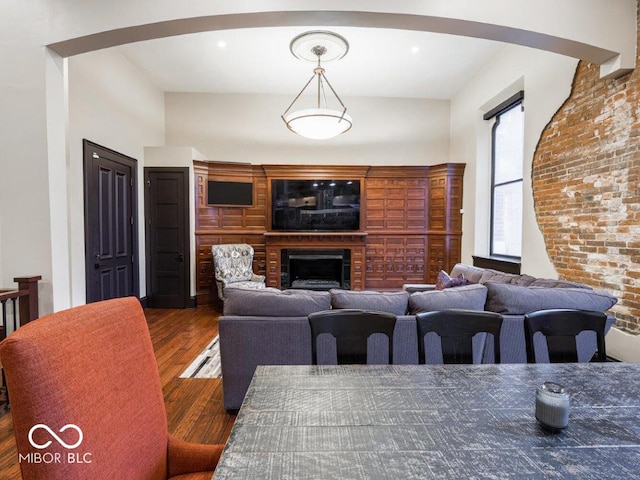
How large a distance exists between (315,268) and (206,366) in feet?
10.9

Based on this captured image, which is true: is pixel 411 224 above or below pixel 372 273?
above

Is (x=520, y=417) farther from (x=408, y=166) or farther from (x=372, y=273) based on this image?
(x=408, y=166)

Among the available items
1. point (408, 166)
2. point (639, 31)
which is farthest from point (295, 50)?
point (639, 31)

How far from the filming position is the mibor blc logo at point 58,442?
0.74 metres

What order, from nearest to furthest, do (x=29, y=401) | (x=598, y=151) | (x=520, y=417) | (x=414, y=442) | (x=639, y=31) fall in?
(x=29, y=401) < (x=414, y=442) < (x=520, y=417) < (x=639, y=31) < (x=598, y=151)

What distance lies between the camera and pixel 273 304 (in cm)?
236

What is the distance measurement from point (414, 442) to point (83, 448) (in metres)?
0.89

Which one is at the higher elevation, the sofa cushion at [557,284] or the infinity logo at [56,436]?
the sofa cushion at [557,284]

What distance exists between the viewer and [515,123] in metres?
4.97

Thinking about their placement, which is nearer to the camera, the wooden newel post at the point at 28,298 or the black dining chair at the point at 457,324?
the black dining chair at the point at 457,324

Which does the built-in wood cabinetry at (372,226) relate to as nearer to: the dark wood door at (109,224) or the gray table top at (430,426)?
the dark wood door at (109,224)

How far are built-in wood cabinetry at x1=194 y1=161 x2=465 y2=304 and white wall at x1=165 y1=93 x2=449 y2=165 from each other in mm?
474

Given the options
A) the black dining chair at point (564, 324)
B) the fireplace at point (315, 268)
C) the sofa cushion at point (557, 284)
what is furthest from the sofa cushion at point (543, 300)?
the fireplace at point (315, 268)

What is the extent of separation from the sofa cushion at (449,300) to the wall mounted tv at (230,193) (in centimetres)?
442
